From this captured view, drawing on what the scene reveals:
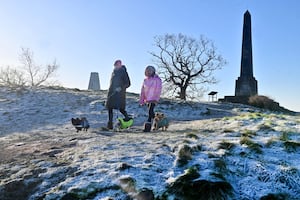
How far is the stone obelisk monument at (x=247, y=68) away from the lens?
3334 cm

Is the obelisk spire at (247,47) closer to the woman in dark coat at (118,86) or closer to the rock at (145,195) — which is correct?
the woman in dark coat at (118,86)

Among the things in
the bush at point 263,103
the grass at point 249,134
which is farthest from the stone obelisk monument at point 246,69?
the grass at point 249,134

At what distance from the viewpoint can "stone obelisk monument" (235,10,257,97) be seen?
1313 inches

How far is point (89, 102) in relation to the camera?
2097 centimetres

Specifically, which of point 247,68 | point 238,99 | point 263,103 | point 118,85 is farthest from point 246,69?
point 118,85

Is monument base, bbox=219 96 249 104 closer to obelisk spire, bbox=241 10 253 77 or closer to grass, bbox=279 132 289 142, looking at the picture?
obelisk spire, bbox=241 10 253 77

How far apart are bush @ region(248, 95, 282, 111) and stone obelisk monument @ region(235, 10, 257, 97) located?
3.72 meters

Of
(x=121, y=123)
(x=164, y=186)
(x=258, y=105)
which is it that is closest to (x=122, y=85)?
(x=121, y=123)

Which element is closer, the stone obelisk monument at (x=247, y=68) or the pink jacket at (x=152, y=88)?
the pink jacket at (x=152, y=88)

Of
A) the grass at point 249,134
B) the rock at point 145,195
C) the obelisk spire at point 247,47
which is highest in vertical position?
the obelisk spire at point 247,47

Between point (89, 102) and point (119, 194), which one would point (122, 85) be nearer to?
point (119, 194)

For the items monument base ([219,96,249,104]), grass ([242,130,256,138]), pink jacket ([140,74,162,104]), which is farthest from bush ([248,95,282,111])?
grass ([242,130,256,138])

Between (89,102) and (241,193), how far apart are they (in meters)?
16.6

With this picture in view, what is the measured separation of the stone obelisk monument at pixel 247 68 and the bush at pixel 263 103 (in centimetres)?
372
